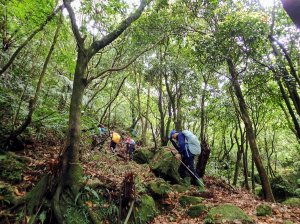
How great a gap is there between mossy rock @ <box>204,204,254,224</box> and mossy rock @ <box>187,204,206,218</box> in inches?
15.0

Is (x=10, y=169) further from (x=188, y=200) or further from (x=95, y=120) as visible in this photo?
(x=188, y=200)

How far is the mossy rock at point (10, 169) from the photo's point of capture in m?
6.00

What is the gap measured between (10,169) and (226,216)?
17.8 ft

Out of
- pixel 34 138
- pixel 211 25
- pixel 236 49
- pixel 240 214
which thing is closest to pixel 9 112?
pixel 34 138

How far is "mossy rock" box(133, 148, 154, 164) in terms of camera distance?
14.2m

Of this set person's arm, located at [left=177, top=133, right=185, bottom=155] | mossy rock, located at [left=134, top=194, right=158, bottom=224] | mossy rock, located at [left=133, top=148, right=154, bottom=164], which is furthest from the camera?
mossy rock, located at [left=133, top=148, right=154, bottom=164]

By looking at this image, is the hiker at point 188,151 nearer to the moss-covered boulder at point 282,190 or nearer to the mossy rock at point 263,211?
the mossy rock at point 263,211

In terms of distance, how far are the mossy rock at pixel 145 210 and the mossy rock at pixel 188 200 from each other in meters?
1.04

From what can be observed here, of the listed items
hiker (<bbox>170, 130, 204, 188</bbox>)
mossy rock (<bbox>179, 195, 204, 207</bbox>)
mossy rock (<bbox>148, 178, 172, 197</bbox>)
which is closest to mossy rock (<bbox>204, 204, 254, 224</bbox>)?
mossy rock (<bbox>179, 195, 204, 207</bbox>)

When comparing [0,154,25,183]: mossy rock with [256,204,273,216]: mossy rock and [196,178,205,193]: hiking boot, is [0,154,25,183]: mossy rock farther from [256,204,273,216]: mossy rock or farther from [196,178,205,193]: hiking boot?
[256,204,273,216]: mossy rock

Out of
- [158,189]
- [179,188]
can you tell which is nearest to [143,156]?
[179,188]

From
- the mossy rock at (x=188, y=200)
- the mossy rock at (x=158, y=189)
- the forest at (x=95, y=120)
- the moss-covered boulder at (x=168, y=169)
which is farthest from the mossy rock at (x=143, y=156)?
the mossy rock at (x=188, y=200)

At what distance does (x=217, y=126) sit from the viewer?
23328 mm

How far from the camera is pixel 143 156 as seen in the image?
14383 mm
